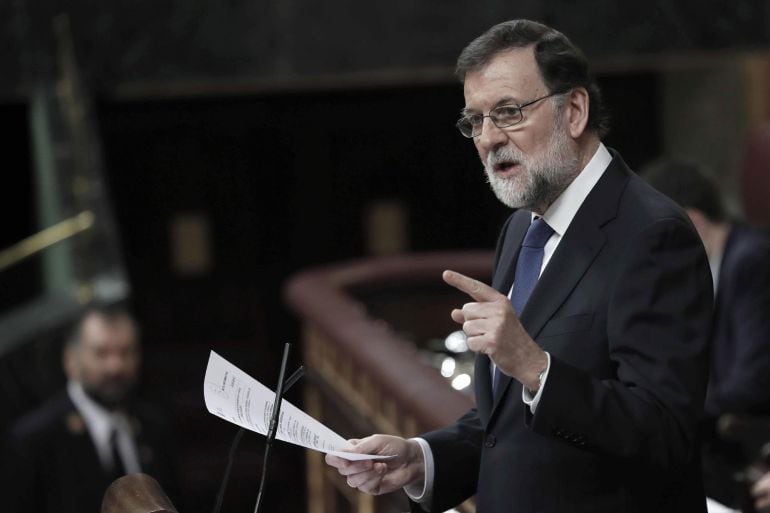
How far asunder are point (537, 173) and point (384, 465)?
541 mm

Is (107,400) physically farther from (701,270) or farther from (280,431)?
(701,270)

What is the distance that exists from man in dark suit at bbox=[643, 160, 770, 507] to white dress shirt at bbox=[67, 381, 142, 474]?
2.62m

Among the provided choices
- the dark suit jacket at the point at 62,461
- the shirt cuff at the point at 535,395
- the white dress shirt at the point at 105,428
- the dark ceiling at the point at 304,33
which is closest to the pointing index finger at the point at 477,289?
the shirt cuff at the point at 535,395

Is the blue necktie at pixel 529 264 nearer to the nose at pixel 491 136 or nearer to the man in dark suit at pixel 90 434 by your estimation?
the nose at pixel 491 136

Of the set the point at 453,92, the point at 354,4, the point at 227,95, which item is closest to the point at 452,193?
the point at 453,92

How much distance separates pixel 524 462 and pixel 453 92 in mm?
8414

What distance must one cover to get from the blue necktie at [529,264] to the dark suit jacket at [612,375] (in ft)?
0.23

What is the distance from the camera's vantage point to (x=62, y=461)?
5.35m

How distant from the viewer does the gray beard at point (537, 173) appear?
2.00 m

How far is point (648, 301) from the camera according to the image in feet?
6.03

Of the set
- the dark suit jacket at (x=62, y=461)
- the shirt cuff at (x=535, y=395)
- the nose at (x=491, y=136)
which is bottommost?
the dark suit jacket at (x=62, y=461)

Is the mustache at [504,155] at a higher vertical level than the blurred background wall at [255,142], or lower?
higher

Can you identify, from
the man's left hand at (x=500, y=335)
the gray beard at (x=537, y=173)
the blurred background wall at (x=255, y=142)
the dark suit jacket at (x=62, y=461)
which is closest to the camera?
the man's left hand at (x=500, y=335)

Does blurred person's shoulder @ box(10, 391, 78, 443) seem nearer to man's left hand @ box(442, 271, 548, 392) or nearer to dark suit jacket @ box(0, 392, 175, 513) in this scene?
dark suit jacket @ box(0, 392, 175, 513)
